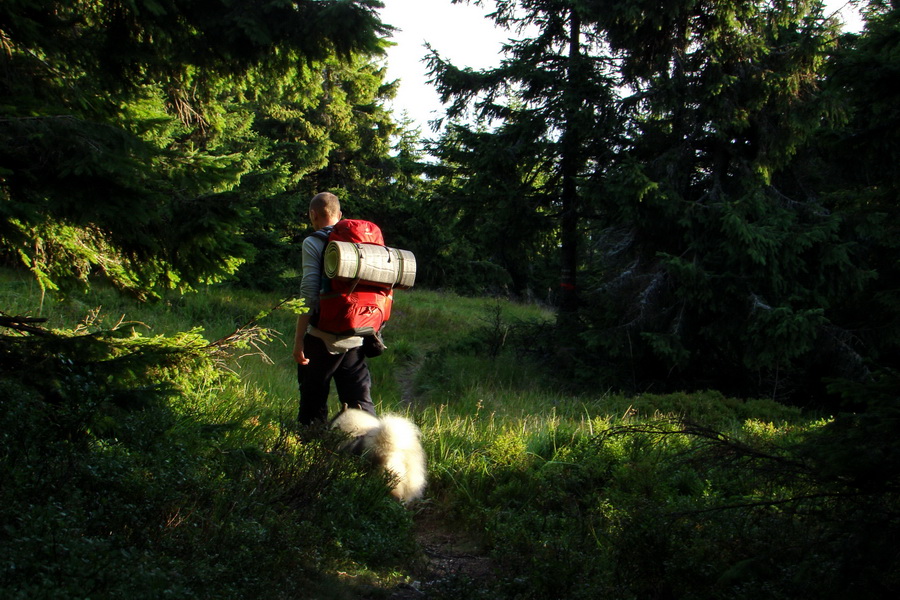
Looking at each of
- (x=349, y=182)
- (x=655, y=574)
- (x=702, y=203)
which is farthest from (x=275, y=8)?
(x=349, y=182)

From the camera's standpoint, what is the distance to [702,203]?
11195 millimetres

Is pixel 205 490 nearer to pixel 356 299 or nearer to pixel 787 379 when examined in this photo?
pixel 356 299

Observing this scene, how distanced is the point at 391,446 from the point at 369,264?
4.22ft

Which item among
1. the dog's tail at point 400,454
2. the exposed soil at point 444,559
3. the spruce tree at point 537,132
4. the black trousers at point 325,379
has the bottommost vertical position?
the exposed soil at point 444,559

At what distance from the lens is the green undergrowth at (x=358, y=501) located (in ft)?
8.07

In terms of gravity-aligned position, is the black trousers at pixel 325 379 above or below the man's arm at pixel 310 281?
below

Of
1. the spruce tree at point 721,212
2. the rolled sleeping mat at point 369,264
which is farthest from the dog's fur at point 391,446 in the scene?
the spruce tree at point 721,212

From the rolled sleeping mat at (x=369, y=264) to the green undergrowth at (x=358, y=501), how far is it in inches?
39.2

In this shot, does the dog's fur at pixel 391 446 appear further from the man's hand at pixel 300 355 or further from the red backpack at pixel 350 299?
the red backpack at pixel 350 299

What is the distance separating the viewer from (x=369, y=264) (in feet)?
15.2

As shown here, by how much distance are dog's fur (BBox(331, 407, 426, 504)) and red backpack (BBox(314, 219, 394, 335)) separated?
2.11 ft

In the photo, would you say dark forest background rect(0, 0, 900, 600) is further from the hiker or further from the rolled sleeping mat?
the rolled sleeping mat

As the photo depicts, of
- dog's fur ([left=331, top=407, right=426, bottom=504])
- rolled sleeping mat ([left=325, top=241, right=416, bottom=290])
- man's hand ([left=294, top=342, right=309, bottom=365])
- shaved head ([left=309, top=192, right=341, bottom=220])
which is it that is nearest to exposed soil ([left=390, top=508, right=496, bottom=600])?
dog's fur ([left=331, top=407, right=426, bottom=504])

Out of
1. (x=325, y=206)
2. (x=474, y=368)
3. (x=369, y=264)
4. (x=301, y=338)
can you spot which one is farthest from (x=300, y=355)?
(x=474, y=368)
